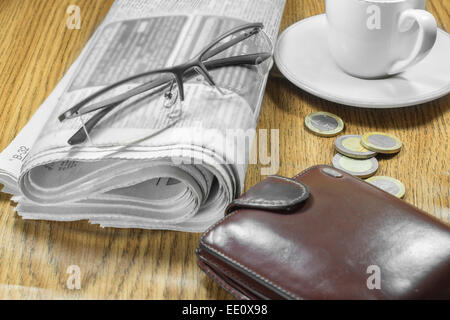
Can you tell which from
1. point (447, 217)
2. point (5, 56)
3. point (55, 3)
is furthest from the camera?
point (55, 3)

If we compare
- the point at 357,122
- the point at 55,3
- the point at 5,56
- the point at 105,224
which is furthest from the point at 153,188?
the point at 55,3

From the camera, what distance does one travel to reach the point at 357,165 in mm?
604

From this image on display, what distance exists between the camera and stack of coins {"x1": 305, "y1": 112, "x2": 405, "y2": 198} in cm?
58

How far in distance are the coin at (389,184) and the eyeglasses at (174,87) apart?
0.59ft

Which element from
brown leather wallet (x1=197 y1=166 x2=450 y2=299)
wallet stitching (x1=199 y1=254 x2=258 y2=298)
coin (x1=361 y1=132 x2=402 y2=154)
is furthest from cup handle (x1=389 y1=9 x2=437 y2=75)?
wallet stitching (x1=199 y1=254 x2=258 y2=298)

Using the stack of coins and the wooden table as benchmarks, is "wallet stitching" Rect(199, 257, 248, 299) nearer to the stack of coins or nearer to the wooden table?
the wooden table

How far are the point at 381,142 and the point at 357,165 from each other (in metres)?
0.05

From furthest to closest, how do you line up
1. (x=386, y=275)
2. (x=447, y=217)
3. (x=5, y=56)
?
(x=5, y=56) → (x=447, y=217) → (x=386, y=275)

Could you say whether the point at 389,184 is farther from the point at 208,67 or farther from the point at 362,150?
the point at 208,67

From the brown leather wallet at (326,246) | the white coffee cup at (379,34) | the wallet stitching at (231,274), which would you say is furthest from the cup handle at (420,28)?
the wallet stitching at (231,274)

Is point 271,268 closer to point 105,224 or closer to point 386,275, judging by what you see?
point 386,275

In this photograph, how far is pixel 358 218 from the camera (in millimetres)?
466
